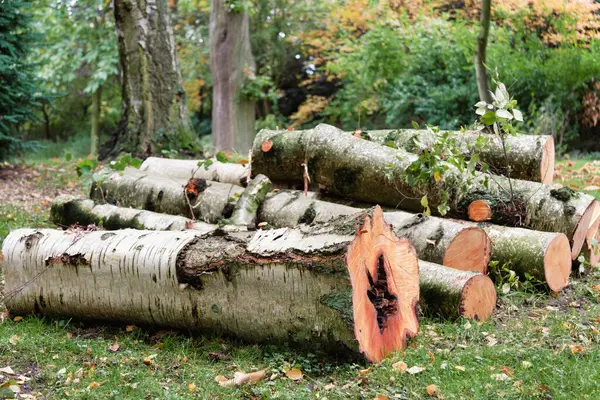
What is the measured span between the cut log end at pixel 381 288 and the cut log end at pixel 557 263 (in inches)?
56.1

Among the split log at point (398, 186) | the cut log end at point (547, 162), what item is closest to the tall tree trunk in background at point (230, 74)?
the split log at point (398, 186)

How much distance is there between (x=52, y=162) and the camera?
1248cm

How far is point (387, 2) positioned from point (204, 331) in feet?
46.9

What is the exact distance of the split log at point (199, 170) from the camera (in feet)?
23.5

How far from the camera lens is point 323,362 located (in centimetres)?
Result: 412

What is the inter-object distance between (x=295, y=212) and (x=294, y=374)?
7.83 ft

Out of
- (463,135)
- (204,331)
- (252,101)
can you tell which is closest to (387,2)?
(252,101)

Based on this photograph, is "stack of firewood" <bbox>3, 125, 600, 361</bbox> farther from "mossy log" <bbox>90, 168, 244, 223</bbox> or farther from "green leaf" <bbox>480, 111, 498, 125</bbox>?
"green leaf" <bbox>480, 111, 498, 125</bbox>

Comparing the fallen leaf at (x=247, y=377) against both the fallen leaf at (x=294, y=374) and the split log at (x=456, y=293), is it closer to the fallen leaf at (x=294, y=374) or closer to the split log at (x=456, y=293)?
the fallen leaf at (x=294, y=374)

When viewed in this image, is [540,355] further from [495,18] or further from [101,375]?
[495,18]

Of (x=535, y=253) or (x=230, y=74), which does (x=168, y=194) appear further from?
(x=230, y=74)

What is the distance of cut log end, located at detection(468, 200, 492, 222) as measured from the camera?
583cm

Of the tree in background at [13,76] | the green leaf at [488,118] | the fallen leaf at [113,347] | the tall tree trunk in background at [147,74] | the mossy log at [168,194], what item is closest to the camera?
the fallen leaf at [113,347]

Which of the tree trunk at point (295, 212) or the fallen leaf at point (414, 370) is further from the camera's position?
the tree trunk at point (295, 212)
